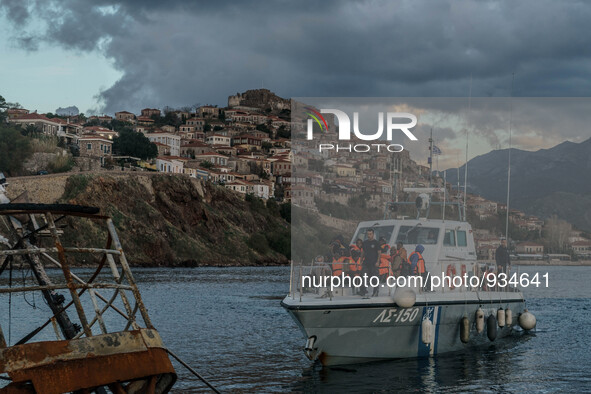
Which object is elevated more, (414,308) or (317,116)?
(317,116)

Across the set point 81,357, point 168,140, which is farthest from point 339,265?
point 168,140

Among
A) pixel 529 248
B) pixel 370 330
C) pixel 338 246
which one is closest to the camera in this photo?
pixel 370 330

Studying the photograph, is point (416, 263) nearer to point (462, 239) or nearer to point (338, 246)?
point (338, 246)

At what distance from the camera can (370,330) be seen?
16.9m

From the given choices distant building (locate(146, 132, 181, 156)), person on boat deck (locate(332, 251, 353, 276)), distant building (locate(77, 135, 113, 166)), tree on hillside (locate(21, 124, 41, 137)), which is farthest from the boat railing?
distant building (locate(146, 132, 181, 156))

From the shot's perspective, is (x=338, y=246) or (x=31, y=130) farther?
(x=31, y=130)

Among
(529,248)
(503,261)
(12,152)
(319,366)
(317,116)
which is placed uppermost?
(12,152)

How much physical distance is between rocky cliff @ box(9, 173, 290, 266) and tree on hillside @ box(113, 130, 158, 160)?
109 feet

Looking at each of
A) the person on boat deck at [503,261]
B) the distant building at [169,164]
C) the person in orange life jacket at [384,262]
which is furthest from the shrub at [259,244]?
the person in orange life jacket at [384,262]

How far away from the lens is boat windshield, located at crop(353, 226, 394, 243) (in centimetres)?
1945

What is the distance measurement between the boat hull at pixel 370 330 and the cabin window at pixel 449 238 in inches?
71.7

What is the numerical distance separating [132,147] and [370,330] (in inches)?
5407

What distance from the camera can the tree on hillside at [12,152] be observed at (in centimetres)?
11250

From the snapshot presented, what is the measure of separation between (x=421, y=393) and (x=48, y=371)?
9.10m
